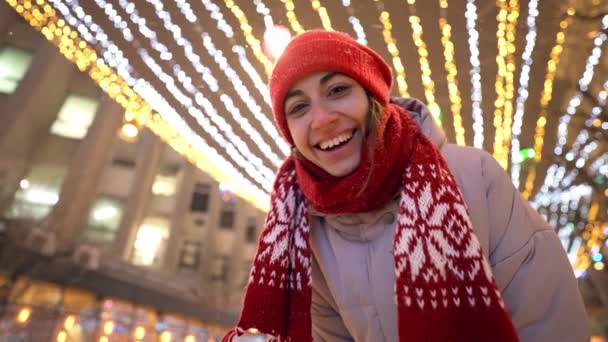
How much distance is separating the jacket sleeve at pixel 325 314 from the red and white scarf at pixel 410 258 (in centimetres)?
13

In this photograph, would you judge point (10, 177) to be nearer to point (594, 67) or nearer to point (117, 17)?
point (117, 17)

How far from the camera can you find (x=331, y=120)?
1418 millimetres

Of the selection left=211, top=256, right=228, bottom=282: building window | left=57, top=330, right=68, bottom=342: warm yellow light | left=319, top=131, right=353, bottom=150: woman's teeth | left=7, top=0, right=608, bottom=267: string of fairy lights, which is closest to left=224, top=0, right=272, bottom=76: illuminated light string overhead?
left=7, top=0, right=608, bottom=267: string of fairy lights

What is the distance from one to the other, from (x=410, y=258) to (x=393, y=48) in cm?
179

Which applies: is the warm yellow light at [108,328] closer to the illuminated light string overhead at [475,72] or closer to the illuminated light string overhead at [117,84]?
the illuminated light string overhead at [117,84]

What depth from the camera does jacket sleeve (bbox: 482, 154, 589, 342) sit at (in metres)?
1.18

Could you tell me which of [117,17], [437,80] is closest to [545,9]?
[437,80]

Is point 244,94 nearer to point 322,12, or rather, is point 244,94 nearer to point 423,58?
point 322,12

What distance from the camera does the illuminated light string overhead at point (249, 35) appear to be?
2270 millimetres

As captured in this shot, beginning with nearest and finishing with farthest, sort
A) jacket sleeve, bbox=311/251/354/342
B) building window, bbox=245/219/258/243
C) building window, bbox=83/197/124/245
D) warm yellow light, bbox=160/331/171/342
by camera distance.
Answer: jacket sleeve, bbox=311/251/354/342 → warm yellow light, bbox=160/331/171/342 → building window, bbox=83/197/124/245 → building window, bbox=245/219/258/243

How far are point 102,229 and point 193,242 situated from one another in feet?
11.9

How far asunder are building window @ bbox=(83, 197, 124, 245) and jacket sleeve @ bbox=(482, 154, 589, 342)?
1079cm

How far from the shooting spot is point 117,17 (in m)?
2.13

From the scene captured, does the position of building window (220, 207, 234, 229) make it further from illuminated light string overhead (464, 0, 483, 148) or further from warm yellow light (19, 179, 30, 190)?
illuminated light string overhead (464, 0, 483, 148)
